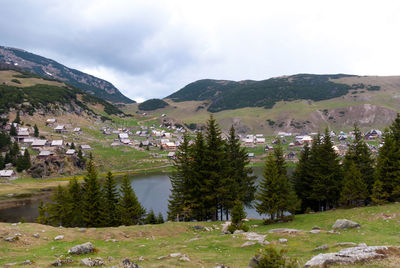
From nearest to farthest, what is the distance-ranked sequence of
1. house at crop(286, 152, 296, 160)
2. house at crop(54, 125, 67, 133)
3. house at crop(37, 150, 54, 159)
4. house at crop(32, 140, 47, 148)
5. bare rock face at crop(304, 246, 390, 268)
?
bare rock face at crop(304, 246, 390, 268) < house at crop(37, 150, 54, 159) < house at crop(32, 140, 47, 148) < house at crop(54, 125, 67, 133) < house at crop(286, 152, 296, 160)

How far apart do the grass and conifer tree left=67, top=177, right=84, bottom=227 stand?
17.4 meters

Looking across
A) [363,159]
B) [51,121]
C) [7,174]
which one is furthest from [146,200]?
[51,121]

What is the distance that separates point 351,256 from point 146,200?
68.7m

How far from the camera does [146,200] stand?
7450cm

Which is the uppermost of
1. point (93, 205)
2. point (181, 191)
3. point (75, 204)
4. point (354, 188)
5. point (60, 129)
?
point (60, 129)

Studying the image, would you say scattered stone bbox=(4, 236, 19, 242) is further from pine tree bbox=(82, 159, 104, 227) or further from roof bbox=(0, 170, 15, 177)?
roof bbox=(0, 170, 15, 177)

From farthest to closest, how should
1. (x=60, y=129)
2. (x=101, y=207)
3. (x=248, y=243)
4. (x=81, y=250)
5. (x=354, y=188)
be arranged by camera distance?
1. (x=60, y=129)
2. (x=101, y=207)
3. (x=354, y=188)
4. (x=248, y=243)
5. (x=81, y=250)

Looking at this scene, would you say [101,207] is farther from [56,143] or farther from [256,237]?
[56,143]

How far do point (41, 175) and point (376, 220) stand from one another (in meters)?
121

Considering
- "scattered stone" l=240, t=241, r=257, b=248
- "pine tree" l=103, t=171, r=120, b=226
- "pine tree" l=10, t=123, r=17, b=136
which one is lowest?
"pine tree" l=103, t=171, r=120, b=226

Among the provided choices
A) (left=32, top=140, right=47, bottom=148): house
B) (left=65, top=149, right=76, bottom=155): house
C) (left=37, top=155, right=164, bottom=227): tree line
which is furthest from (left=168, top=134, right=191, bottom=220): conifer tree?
(left=32, top=140, right=47, bottom=148): house

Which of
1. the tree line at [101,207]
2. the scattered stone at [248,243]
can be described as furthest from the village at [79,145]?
the scattered stone at [248,243]

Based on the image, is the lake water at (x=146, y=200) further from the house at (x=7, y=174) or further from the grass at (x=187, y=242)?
the house at (x=7, y=174)

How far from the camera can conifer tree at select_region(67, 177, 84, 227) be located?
142ft
